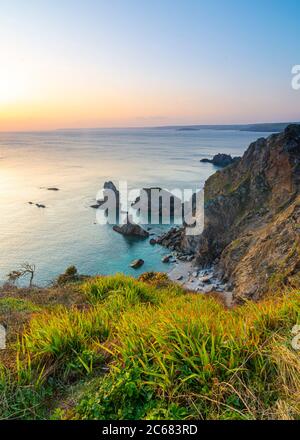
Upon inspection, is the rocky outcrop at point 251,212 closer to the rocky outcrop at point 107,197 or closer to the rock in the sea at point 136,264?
the rock in the sea at point 136,264

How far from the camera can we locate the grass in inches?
151

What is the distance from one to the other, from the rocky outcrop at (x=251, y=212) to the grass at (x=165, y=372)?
29.1 m

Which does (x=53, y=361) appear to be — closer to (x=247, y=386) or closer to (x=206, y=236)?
(x=247, y=386)

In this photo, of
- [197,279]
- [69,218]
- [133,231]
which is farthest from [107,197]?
[197,279]

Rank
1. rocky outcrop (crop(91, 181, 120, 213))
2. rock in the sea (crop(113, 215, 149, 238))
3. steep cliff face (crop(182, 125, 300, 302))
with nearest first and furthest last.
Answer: steep cliff face (crop(182, 125, 300, 302)) → rock in the sea (crop(113, 215, 149, 238)) → rocky outcrop (crop(91, 181, 120, 213))

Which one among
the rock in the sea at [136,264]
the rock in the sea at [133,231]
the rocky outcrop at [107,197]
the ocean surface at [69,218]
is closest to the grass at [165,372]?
the ocean surface at [69,218]

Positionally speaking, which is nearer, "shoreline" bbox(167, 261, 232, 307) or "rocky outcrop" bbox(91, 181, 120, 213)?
"shoreline" bbox(167, 261, 232, 307)

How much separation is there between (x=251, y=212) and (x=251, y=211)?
210mm

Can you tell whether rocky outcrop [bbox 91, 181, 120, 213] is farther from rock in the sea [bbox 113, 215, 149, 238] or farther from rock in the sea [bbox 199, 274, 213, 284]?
rock in the sea [bbox 199, 274, 213, 284]

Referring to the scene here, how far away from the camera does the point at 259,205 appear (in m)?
52.9

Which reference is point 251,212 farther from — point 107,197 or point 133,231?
point 107,197

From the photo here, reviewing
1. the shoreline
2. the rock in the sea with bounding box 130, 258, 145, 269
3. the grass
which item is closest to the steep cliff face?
the shoreline

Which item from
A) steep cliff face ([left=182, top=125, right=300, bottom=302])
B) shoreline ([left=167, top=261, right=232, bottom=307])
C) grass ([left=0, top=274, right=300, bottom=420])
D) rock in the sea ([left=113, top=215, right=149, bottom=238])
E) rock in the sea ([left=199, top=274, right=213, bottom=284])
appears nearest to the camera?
grass ([left=0, top=274, right=300, bottom=420])
